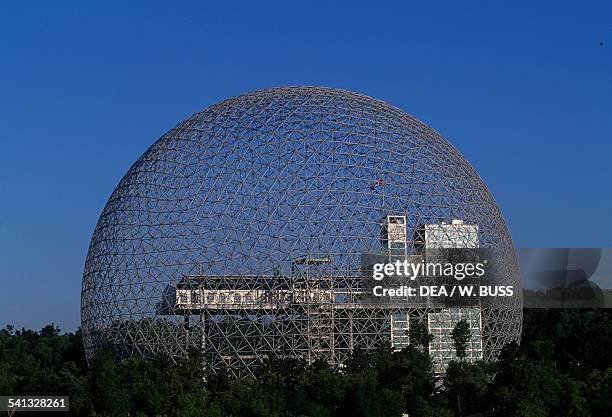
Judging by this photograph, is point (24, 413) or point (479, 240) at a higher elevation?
point (479, 240)

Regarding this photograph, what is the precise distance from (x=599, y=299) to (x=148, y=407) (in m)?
35.9

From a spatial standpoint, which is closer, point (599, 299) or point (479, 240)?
point (479, 240)

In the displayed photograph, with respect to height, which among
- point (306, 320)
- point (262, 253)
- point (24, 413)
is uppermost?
point (262, 253)

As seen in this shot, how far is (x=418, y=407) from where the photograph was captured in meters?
32.3

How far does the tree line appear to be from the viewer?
102ft

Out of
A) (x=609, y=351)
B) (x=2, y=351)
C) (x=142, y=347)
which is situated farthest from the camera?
(x=2, y=351)

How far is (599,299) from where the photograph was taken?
59.9 meters

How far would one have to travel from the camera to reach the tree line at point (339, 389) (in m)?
31.0

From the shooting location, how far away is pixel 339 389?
32375mm

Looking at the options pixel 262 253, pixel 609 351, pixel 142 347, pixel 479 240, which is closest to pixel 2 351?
pixel 142 347

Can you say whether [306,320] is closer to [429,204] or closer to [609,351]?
[429,204]

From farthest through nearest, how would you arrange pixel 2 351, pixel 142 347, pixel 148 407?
1. pixel 2 351
2. pixel 142 347
3. pixel 148 407

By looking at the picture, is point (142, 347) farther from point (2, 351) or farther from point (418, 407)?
point (2, 351)

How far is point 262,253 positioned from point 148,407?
10.3 metres
